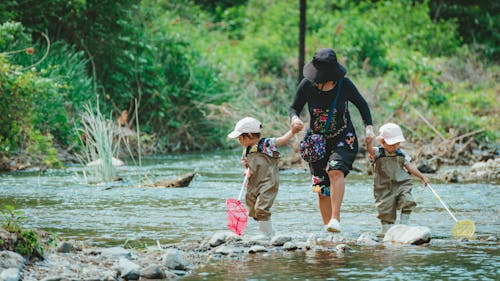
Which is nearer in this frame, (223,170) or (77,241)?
(77,241)

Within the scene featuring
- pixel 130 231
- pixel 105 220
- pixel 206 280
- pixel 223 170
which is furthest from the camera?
pixel 223 170

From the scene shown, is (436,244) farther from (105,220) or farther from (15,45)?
(15,45)

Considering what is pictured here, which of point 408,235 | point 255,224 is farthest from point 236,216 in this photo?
point 408,235

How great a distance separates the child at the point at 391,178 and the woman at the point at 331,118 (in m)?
0.32

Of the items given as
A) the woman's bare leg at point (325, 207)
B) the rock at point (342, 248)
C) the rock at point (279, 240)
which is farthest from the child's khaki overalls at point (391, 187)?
the rock at point (279, 240)

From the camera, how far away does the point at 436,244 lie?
26.1ft

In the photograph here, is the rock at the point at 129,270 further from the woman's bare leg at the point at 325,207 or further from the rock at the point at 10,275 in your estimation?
the woman's bare leg at the point at 325,207

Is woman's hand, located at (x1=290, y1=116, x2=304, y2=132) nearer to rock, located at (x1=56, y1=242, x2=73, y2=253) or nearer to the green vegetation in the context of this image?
rock, located at (x1=56, y1=242, x2=73, y2=253)

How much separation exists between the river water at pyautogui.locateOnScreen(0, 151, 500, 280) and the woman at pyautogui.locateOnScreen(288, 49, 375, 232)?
1.48 ft

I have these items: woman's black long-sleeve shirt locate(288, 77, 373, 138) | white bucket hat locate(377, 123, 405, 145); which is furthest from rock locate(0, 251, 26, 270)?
white bucket hat locate(377, 123, 405, 145)

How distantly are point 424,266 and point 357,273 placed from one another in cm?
58

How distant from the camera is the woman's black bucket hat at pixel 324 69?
27.1 ft

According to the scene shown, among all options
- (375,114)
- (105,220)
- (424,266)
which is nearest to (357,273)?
(424,266)

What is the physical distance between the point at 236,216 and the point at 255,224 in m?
1.03
